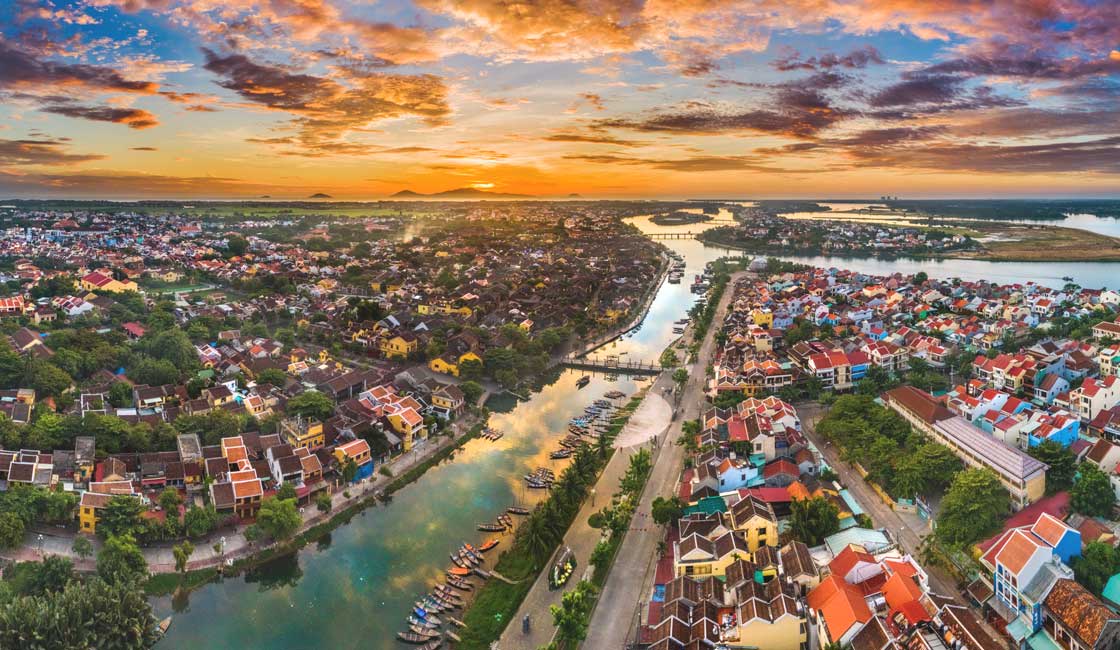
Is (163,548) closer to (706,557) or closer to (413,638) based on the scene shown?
(413,638)

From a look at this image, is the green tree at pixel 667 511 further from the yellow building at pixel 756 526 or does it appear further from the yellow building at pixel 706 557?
the yellow building at pixel 706 557

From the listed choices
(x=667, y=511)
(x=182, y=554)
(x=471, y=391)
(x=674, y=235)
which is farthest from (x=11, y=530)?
(x=674, y=235)

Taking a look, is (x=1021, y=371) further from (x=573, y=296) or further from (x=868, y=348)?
(x=573, y=296)

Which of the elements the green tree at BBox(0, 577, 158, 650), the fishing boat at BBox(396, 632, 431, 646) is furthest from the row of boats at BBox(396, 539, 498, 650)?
the green tree at BBox(0, 577, 158, 650)

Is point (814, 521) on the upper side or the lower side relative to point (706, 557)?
upper

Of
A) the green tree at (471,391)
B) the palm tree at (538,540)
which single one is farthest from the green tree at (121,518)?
the green tree at (471,391)

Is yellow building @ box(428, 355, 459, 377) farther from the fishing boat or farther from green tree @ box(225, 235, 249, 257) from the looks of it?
green tree @ box(225, 235, 249, 257)
